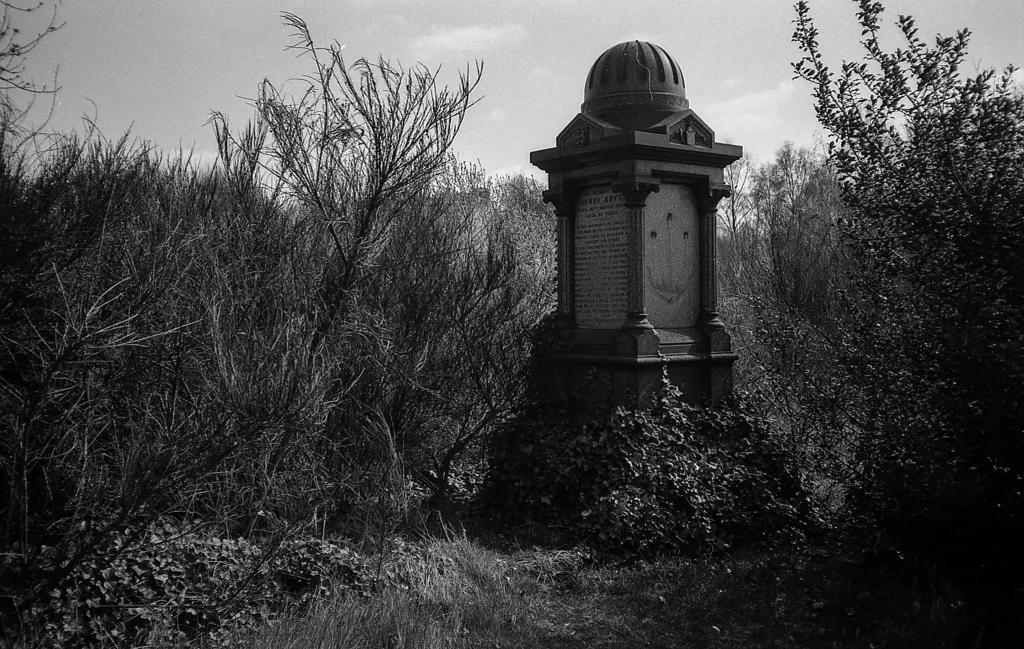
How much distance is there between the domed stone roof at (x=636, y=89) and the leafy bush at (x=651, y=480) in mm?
2689

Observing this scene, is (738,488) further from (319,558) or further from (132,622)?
(132,622)

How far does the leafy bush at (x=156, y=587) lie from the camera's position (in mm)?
4137

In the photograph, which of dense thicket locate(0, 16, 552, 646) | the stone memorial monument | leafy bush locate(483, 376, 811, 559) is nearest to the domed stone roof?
the stone memorial monument

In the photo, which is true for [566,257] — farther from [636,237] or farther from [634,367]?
[634,367]

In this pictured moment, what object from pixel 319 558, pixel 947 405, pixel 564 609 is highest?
pixel 947 405

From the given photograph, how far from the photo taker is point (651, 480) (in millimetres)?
6855

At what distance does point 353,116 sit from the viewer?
648 cm

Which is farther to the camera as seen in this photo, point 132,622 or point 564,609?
point 564,609

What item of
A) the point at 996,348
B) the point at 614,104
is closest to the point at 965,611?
the point at 996,348

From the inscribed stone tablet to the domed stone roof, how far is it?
82cm

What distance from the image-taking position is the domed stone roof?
798cm

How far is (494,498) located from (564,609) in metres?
2.02

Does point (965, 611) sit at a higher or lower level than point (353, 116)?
lower

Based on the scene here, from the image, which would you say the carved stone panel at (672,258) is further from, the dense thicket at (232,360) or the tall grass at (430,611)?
the tall grass at (430,611)
